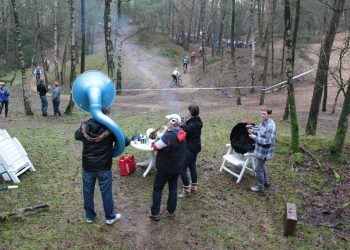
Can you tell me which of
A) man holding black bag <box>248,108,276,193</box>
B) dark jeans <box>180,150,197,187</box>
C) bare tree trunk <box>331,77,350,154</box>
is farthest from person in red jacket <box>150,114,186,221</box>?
bare tree trunk <box>331,77,350,154</box>

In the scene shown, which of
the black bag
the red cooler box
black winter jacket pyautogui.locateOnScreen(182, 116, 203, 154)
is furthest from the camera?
the red cooler box

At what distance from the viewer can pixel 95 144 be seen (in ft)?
18.6

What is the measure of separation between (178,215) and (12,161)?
3.73 metres

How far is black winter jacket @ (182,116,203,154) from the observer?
6898 mm

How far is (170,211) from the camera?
6.51 m

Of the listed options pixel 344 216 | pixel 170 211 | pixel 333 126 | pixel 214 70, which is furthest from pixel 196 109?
pixel 214 70

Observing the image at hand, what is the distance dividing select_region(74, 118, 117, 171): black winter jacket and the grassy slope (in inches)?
45.4

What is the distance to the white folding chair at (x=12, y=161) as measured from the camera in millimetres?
7480

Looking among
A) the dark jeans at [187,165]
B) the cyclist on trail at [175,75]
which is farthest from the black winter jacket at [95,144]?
the cyclist on trail at [175,75]

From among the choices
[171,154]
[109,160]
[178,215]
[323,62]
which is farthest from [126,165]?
[323,62]

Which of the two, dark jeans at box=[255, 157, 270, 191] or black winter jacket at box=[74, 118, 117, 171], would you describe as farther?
dark jeans at box=[255, 157, 270, 191]

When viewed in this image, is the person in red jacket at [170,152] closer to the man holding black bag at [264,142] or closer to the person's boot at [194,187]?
the person's boot at [194,187]

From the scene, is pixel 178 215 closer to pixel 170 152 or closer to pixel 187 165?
pixel 187 165

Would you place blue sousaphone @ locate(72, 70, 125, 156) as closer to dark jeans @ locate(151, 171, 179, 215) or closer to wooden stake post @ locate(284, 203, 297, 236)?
dark jeans @ locate(151, 171, 179, 215)
